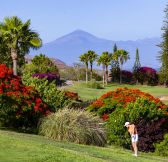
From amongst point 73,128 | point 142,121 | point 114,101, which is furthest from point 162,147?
point 73,128

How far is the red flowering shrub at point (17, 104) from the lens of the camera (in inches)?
862

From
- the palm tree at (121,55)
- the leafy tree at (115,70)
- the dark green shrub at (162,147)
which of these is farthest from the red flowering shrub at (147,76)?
the dark green shrub at (162,147)

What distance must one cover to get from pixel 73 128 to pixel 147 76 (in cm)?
6372

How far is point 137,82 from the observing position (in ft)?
276

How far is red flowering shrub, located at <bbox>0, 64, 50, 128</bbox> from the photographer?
2189cm

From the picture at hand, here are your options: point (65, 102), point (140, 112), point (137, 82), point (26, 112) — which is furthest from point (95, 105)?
point (137, 82)

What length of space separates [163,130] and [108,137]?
3.02 meters

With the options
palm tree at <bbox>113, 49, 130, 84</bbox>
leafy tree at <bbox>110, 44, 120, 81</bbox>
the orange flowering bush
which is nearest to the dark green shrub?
the orange flowering bush

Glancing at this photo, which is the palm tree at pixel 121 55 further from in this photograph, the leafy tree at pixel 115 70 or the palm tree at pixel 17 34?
the palm tree at pixel 17 34

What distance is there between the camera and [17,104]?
2203cm

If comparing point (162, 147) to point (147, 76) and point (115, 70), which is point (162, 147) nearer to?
point (147, 76)

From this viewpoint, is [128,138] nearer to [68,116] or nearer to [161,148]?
[161,148]

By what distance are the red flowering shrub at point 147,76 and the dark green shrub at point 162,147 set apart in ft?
190

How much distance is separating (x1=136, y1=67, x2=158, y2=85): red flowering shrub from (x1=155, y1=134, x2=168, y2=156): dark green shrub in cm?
5786
